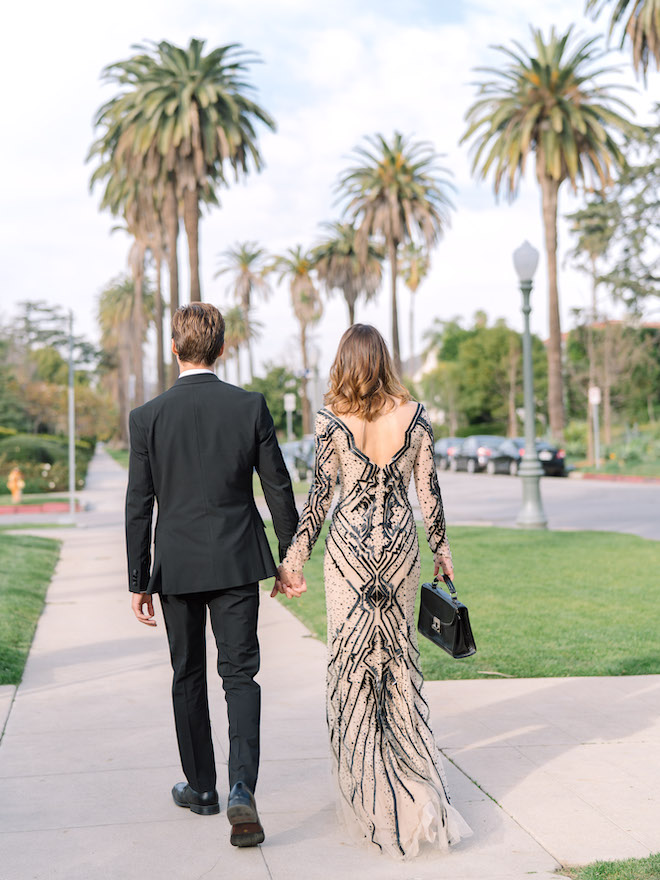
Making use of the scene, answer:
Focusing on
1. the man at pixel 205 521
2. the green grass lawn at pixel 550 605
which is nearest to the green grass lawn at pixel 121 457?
the green grass lawn at pixel 550 605

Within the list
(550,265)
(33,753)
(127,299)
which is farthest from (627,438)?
(127,299)

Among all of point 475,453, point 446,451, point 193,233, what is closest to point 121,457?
point 446,451

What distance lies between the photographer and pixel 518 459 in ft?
124

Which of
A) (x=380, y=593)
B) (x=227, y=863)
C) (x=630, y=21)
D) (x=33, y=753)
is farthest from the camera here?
(x=630, y=21)

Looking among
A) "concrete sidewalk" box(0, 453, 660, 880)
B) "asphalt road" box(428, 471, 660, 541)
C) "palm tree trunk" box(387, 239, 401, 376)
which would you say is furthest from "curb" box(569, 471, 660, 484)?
"concrete sidewalk" box(0, 453, 660, 880)

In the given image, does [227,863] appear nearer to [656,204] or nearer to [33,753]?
[33,753]

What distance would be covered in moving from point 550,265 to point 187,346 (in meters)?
37.0

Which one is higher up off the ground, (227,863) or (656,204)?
(656,204)

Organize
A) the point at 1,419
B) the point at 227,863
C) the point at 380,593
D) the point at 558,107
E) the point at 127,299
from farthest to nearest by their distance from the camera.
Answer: the point at 127,299
the point at 1,419
the point at 558,107
the point at 380,593
the point at 227,863

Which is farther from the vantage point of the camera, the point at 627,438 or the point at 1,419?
the point at 1,419

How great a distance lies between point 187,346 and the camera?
4.12 m

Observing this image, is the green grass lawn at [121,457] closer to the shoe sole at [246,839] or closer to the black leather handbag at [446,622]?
the black leather handbag at [446,622]

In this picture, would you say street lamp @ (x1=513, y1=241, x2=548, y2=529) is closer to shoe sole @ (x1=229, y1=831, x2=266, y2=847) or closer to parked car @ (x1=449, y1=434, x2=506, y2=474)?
shoe sole @ (x1=229, y1=831, x2=266, y2=847)

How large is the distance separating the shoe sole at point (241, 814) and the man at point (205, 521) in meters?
0.12
